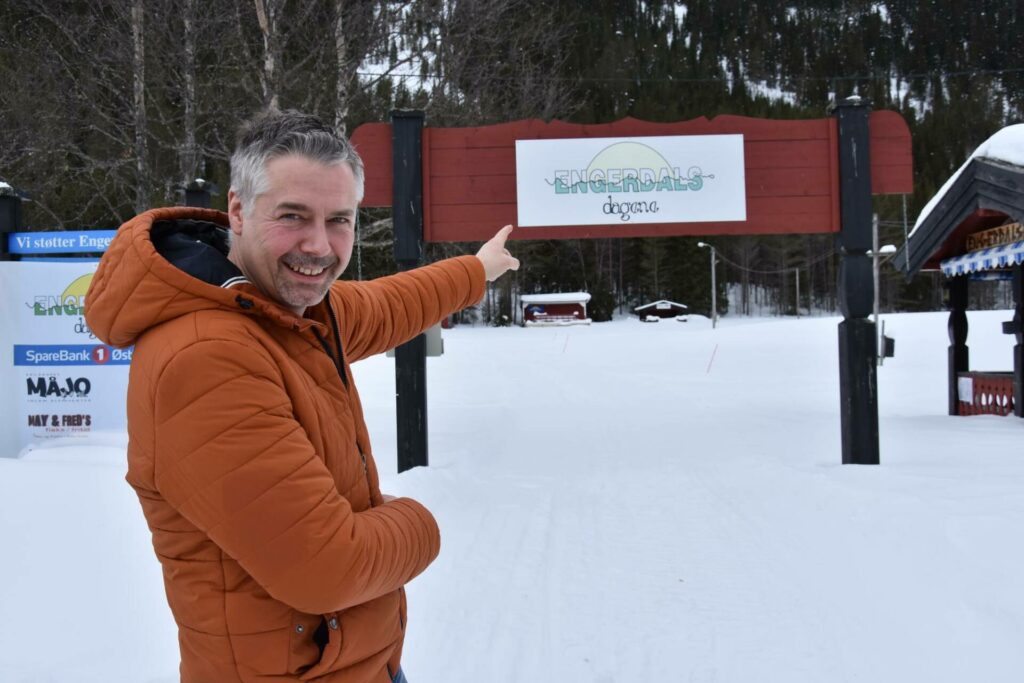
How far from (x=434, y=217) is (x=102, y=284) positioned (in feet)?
17.0

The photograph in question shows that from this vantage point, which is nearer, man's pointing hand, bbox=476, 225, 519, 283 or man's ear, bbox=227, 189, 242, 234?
man's ear, bbox=227, 189, 242, 234

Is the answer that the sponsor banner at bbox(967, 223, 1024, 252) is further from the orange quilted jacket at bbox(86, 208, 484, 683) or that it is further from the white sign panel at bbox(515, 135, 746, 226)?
the orange quilted jacket at bbox(86, 208, 484, 683)

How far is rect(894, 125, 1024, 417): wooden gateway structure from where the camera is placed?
8.24 m

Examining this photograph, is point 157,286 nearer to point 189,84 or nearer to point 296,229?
point 296,229

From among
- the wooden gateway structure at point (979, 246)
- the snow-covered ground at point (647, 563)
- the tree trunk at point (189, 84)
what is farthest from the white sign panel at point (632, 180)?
the tree trunk at point (189, 84)

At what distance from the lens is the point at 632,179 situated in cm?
631

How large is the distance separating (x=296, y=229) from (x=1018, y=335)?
11.1 metres

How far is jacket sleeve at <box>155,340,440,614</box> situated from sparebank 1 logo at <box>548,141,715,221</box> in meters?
5.42

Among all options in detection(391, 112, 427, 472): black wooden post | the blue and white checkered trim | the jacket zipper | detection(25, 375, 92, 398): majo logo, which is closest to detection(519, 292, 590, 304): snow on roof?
the blue and white checkered trim

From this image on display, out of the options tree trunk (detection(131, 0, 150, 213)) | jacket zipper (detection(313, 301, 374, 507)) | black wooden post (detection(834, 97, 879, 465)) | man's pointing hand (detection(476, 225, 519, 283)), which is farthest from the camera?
tree trunk (detection(131, 0, 150, 213))

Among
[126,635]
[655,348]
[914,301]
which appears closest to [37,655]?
[126,635]

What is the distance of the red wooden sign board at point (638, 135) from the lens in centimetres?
616

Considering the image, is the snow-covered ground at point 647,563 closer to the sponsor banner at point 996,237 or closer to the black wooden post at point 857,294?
the black wooden post at point 857,294

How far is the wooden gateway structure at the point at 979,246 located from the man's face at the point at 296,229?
8692 mm
